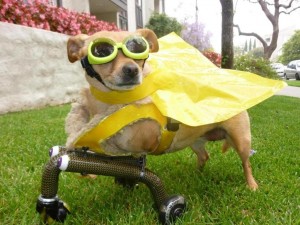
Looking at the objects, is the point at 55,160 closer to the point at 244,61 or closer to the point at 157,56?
the point at 157,56

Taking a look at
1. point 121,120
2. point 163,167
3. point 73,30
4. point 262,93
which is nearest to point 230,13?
point 73,30

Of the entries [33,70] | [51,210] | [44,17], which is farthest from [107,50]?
[44,17]

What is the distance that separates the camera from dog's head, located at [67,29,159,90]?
Result: 1.79 metres

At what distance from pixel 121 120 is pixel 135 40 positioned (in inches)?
16.7

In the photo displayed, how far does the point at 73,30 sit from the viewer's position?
8.97m

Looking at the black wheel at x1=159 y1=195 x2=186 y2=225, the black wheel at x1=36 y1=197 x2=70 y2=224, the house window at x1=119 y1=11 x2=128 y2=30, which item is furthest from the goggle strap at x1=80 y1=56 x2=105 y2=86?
the house window at x1=119 y1=11 x2=128 y2=30

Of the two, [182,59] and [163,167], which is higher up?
[182,59]

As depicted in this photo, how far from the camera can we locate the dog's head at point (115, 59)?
70.5 inches

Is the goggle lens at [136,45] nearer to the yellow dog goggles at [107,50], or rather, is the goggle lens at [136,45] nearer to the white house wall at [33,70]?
the yellow dog goggles at [107,50]

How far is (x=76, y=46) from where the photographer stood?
2.02m

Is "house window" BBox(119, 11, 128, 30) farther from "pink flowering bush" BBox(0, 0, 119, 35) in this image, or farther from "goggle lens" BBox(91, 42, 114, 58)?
"goggle lens" BBox(91, 42, 114, 58)

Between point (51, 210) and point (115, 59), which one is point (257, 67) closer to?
point (115, 59)

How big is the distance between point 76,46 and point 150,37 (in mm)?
439

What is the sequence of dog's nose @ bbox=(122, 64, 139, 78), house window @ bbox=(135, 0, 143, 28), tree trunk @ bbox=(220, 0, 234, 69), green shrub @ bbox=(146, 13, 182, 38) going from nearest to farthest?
1. dog's nose @ bbox=(122, 64, 139, 78)
2. tree trunk @ bbox=(220, 0, 234, 69)
3. house window @ bbox=(135, 0, 143, 28)
4. green shrub @ bbox=(146, 13, 182, 38)
